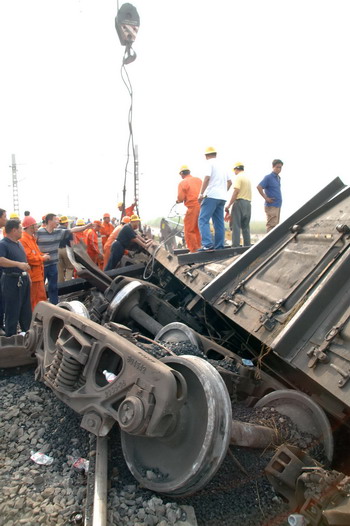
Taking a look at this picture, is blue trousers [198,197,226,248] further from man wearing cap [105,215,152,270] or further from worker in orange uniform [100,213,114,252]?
worker in orange uniform [100,213,114,252]

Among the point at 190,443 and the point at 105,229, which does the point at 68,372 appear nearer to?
the point at 190,443

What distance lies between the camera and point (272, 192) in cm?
825

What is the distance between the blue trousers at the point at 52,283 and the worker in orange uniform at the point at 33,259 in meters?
0.34

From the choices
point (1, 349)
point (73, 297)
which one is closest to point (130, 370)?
point (1, 349)

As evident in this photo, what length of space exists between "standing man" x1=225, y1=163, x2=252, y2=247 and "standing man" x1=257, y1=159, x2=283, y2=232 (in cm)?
36

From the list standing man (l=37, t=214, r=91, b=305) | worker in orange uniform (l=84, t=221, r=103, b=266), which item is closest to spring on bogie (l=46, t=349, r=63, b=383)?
standing man (l=37, t=214, r=91, b=305)

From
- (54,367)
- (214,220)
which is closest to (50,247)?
(214,220)

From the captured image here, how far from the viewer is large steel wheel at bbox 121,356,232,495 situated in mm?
2645

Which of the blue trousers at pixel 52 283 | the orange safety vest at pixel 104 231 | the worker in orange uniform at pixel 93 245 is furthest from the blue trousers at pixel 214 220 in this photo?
the orange safety vest at pixel 104 231

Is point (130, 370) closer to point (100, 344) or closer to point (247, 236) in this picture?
point (100, 344)

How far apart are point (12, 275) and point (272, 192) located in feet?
15.9

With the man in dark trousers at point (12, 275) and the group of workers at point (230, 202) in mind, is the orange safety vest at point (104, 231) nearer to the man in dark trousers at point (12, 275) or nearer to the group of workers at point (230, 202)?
the group of workers at point (230, 202)

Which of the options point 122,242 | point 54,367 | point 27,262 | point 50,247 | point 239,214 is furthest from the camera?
point 122,242

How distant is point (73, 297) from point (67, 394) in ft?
16.0
